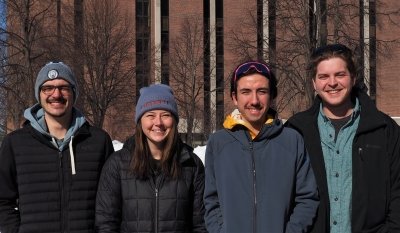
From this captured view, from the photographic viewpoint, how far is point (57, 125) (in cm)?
385

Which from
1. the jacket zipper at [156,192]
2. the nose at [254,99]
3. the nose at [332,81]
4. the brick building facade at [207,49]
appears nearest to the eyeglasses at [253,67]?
the nose at [254,99]

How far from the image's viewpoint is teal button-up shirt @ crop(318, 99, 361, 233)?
335cm

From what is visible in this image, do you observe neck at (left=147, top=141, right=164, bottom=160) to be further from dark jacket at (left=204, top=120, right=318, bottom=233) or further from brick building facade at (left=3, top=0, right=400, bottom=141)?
brick building facade at (left=3, top=0, right=400, bottom=141)

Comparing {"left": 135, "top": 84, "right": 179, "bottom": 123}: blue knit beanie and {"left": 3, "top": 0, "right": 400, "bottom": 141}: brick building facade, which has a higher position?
{"left": 3, "top": 0, "right": 400, "bottom": 141}: brick building facade

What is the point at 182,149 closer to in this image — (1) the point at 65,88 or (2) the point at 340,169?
(1) the point at 65,88

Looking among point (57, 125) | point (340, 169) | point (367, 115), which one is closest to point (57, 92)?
point (57, 125)

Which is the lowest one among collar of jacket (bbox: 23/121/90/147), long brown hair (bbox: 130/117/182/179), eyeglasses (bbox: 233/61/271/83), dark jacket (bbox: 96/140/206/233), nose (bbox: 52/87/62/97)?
dark jacket (bbox: 96/140/206/233)

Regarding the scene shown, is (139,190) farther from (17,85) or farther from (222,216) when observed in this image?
(17,85)

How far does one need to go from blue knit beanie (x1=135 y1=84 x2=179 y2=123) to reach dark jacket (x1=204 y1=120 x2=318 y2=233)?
528 millimetres

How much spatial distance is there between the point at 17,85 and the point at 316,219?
20.4m

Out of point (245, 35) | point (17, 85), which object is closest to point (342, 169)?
point (17, 85)

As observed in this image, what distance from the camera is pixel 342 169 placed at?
340cm

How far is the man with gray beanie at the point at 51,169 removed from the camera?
3650 mm

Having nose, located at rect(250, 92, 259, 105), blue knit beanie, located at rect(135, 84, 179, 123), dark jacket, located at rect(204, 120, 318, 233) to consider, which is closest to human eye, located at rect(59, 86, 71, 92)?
blue knit beanie, located at rect(135, 84, 179, 123)
